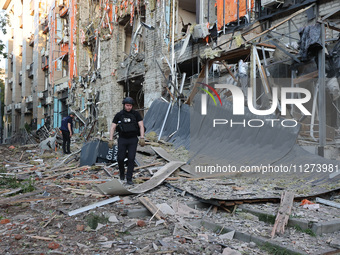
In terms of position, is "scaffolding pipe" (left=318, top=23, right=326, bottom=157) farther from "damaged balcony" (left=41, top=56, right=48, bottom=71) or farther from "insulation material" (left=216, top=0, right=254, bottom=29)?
"damaged balcony" (left=41, top=56, right=48, bottom=71)

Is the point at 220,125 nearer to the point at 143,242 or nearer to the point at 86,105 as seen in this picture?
the point at 143,242

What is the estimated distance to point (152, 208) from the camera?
15.5 feet

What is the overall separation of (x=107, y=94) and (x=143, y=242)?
1570 centimetres

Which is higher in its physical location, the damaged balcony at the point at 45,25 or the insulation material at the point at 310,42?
the damaged balcony at the point at 45,25

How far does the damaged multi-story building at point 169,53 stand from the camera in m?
8.63

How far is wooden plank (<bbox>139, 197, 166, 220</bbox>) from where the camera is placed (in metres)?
4.54

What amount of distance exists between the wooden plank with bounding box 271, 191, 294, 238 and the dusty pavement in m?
0.08

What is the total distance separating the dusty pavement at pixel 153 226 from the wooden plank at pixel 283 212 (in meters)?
0.08

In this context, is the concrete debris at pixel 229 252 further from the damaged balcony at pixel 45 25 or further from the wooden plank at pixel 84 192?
the damaged balcony at pixel 45 25

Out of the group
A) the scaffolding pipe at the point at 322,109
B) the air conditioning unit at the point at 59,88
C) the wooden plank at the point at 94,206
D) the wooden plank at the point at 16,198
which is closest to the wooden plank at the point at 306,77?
the scaffolding pipe at the point at 322,109

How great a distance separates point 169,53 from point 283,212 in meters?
10.5

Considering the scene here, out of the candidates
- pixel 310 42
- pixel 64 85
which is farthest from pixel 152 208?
pixel 64 85

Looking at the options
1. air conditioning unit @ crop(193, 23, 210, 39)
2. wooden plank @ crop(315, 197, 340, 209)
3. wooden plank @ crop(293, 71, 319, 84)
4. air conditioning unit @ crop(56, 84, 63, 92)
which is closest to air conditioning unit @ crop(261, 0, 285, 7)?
air conditioning unit @ crop(193, 23, 210, 39)

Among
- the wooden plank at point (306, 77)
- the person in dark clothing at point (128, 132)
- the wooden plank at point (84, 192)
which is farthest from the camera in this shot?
the wooden plank at point (306, 77)
